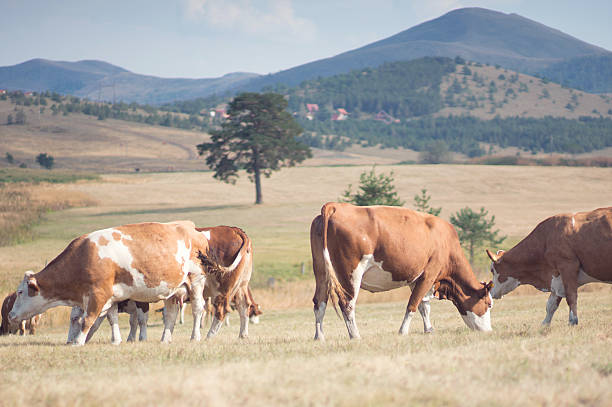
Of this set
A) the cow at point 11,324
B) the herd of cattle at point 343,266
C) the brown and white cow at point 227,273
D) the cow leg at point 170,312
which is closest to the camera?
→ the herd of cattle at point 343,266

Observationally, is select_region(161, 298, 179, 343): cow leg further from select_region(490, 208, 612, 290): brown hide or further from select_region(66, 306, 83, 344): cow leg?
select_region(490, 208, 612, 290): brown hide

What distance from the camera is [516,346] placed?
902cm

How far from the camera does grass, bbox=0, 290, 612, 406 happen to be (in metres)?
6.22

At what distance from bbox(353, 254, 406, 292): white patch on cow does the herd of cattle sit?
0.02 metres

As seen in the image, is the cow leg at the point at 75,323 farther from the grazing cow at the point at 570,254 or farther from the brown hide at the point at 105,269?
the grazing cow at the point at 570,254

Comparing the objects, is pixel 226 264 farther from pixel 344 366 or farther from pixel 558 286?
pixel 558 286

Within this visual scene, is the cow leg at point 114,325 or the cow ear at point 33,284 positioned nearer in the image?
the cow ear at point 33,284

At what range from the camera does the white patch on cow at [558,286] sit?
40.1ft

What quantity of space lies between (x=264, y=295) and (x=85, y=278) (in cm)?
1617

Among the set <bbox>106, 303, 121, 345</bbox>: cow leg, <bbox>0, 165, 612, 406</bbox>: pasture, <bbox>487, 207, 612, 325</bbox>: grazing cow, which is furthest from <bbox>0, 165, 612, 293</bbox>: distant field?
<bbox>487, 207, 612, 325</bbox>: grazing cow

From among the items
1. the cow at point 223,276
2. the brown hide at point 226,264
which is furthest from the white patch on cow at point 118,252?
the brown hide at point 226,264

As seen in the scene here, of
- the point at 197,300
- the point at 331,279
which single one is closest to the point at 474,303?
the point at 331,279

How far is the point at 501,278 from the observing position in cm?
1359

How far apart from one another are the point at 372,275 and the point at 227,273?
3.25 m
